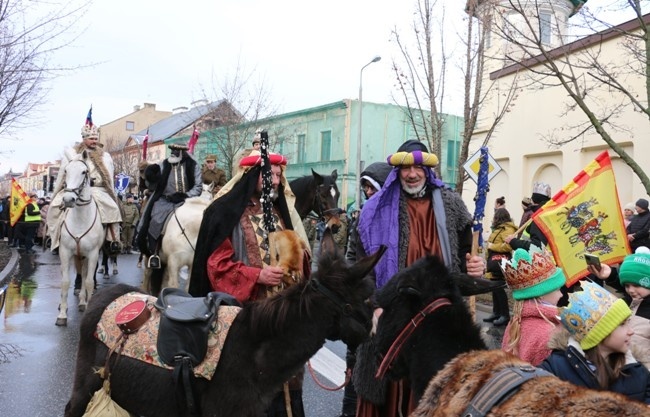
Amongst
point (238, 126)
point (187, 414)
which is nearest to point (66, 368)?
point (187, 414)

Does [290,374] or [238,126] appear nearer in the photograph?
[290,374]

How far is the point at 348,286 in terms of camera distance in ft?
11.5

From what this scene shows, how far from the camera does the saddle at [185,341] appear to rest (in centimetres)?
342

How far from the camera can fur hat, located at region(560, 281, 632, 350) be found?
8.73ft

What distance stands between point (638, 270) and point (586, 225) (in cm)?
127

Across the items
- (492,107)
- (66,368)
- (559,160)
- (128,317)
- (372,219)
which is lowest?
(66,368)

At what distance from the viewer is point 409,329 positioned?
3.18 metres

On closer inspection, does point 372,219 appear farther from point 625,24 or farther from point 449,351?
point 625,24

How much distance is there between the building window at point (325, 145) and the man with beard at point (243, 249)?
3846 centimetres

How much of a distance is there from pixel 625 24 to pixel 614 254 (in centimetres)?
1447

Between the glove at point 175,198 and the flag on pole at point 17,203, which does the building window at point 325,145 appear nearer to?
the flag on pole at point 17,203

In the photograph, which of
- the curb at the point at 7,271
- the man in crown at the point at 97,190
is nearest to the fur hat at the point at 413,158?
the man in crown at the point at 97,190

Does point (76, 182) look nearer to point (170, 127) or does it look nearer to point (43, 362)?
point (43, 362)

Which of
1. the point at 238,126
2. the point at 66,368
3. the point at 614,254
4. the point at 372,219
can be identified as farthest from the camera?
the point at 238,126
